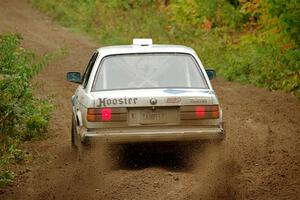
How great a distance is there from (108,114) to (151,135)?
525 mm

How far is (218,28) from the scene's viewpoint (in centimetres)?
2297

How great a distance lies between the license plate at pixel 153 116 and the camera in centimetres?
849

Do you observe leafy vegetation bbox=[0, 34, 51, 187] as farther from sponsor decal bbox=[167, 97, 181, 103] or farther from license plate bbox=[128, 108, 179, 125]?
sponsor decal bbox=[167, 97, 181, 103]

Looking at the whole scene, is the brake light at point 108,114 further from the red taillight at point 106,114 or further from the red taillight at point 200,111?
the red taillight at point 200,111

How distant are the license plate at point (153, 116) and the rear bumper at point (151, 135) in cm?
10

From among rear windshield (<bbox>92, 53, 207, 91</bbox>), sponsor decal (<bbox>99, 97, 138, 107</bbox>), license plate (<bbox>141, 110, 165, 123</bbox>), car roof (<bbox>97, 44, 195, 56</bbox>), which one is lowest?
license plate (<bbox>141, 110, 165, 123</bbox>)

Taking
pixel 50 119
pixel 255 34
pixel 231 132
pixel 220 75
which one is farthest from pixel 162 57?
pixel 255 34

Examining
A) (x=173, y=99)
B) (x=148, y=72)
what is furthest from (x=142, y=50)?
(x=173, y=99)

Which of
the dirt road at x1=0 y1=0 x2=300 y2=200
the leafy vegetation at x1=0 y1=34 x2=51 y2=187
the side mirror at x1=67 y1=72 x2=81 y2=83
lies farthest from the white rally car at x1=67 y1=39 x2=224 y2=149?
the side mirror at x1=67 y1=72 x2=81 y2=83

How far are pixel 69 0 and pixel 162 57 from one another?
911 inches

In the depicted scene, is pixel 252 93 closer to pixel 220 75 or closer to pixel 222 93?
pixel 222 93

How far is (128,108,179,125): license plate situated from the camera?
27.9 feet

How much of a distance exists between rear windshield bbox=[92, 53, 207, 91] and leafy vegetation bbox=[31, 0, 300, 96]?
7.08 m

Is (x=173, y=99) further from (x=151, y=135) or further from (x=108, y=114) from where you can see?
(x=108, y=114)
